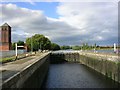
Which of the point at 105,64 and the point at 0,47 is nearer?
the point at 105,64

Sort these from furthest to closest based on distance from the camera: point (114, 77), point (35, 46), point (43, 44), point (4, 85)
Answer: point (43, 44) < point (35, 46) < point (114, 77) < point (4, 85)

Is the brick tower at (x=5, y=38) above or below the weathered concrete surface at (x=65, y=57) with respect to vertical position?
above

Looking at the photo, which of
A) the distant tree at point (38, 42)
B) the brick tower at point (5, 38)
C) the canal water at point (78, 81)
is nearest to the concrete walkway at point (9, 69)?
the canal water at point (78, 81)

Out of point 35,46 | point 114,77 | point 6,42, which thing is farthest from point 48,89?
point 35,46

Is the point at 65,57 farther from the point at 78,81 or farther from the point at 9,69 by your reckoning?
the point at 9,69

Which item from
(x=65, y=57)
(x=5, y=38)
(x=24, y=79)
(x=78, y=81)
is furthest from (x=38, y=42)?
(x=24, y=79)

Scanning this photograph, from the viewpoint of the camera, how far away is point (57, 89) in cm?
2673

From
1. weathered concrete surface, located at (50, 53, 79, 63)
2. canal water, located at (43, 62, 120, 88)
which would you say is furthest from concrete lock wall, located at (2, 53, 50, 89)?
weathered concrete surface, located at (50, 53, 79, 63)

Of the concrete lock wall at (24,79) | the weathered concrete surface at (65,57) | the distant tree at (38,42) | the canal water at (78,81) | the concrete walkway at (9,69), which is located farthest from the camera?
the distant tree at (38,42)

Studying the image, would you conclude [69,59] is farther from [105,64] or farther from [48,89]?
[48,89]

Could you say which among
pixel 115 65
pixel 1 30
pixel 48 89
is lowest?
pixel 48 89

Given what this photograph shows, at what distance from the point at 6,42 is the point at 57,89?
183ft

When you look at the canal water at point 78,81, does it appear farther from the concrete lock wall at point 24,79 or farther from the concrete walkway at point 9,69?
the concrete lock wall at point 24,79

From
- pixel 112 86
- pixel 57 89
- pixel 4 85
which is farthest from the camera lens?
pixel 112 86
